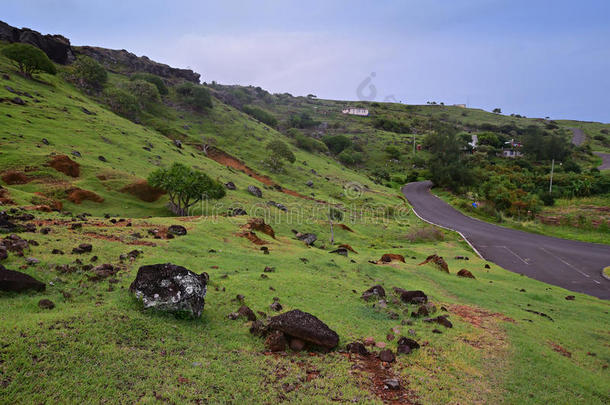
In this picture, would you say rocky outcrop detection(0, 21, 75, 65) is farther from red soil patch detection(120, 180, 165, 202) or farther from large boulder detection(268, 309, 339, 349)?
large boulder detection(268, 309, 339, 349)

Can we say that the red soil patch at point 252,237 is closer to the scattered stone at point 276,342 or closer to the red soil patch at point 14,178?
the scattered stone at point 276,342

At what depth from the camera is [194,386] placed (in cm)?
641

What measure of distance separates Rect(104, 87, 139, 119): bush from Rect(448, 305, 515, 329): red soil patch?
253 feet

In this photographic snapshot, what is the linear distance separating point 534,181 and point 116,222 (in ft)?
264

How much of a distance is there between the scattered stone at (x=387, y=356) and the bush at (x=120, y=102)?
78233mm

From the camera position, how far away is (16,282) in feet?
27.6

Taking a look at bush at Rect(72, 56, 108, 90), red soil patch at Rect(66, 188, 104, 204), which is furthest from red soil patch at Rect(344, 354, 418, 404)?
bush at Rect(72, 56, 108, 90)

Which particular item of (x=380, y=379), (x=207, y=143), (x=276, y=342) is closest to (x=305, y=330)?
(x=276, y=342)

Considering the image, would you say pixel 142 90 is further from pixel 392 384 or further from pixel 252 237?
pixel 392 384

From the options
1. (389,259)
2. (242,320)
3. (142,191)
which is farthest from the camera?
(142,191)

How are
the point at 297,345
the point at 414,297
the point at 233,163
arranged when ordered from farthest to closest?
the point at 233,163 < the point at 414,297 < the point at 297,345

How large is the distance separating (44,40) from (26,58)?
91.5 feet

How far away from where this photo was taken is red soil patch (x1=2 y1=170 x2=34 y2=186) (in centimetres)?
2644

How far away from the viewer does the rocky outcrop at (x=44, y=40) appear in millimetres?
75562
